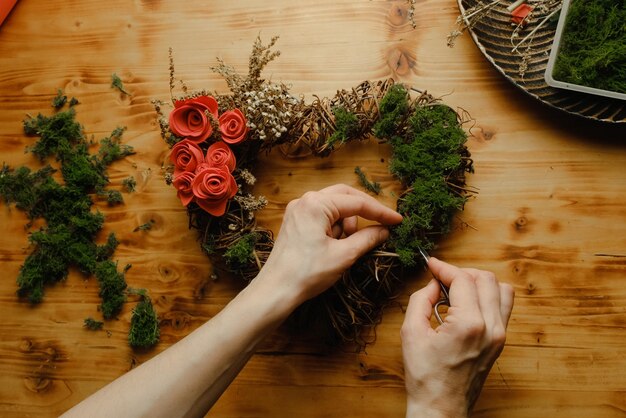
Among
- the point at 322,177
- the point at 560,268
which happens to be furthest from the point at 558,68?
the point at 322,177

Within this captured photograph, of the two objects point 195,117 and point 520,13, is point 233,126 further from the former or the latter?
point 520,13

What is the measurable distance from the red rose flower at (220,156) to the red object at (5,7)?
1.02m

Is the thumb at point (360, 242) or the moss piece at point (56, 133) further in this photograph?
the moss piece at point (56, 133)

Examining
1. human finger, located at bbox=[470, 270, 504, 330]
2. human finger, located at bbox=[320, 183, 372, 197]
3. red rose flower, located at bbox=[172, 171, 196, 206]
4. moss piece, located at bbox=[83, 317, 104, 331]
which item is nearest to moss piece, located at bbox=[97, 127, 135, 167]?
red rose flower, located at bbox=[172, 171, 196, 206]

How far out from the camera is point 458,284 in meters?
1.21

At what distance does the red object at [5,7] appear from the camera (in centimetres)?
180

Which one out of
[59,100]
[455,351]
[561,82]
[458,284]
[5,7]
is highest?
[5,7]

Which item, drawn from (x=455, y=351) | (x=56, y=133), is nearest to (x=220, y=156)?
(x=56, y=133)

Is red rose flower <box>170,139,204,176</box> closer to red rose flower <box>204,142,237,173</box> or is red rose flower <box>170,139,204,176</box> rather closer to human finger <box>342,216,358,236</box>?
red rose flower <box>204,142,237,173</box>

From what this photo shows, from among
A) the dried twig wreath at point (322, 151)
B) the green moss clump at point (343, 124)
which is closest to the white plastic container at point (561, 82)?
the dried twig wreath at point (322, 151)

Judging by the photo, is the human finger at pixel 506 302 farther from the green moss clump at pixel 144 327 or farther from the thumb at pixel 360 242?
the green moss clump at pixel 144 327

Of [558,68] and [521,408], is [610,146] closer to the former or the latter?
[558,68]

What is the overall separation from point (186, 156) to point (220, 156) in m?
0.10

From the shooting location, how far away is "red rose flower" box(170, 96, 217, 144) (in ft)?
4.70
